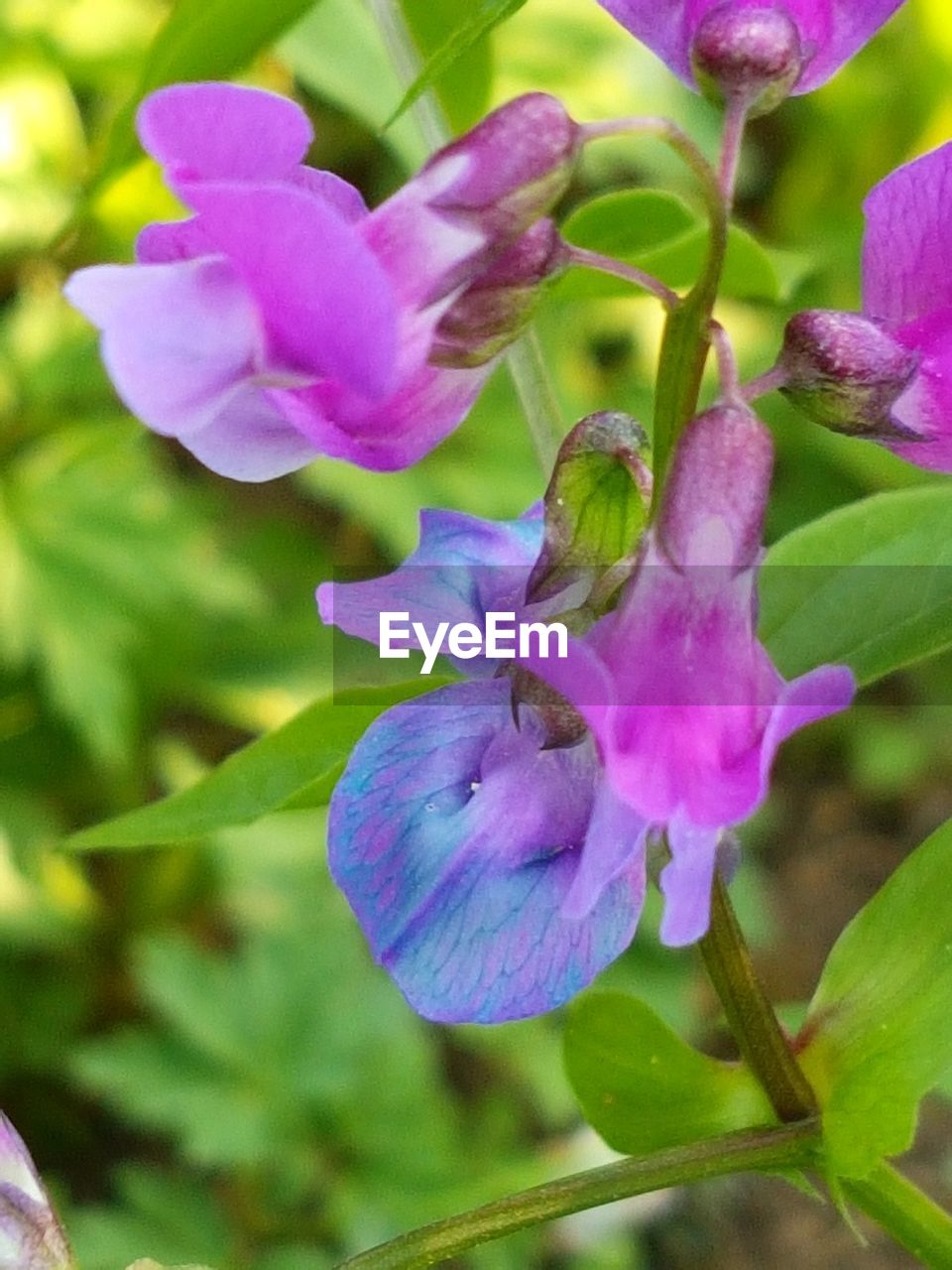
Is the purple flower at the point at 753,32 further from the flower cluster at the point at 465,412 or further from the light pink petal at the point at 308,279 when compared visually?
the light pink petal at the point at 308,279

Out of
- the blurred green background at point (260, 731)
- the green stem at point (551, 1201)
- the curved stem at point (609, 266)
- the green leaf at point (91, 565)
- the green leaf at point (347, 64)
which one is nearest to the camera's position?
the curved stem at point (609, 266)

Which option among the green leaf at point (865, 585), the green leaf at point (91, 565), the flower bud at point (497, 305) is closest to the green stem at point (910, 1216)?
the green leaf at point (865, 585)

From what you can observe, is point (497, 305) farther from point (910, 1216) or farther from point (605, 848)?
point (910, 1216)

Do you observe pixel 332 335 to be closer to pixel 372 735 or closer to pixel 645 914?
pixel 372 735

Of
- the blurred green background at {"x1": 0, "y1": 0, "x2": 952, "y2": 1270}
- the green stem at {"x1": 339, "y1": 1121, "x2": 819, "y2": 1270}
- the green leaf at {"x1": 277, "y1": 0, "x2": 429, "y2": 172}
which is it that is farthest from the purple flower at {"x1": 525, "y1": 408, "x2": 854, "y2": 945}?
the blurred green background at {"x1": 0, "y1": 0, "x2": 952, "y2": 1270}

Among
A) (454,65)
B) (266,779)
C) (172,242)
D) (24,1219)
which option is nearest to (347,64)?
(454,65)

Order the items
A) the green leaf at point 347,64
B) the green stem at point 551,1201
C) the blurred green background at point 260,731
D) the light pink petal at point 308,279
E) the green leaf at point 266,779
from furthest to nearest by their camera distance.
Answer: the blurred green background at point 260,731
the green leaf at point 347,64
the green leaf at point 266,779
the green stem at point 551,1201
the light pink petal at point 308,279
